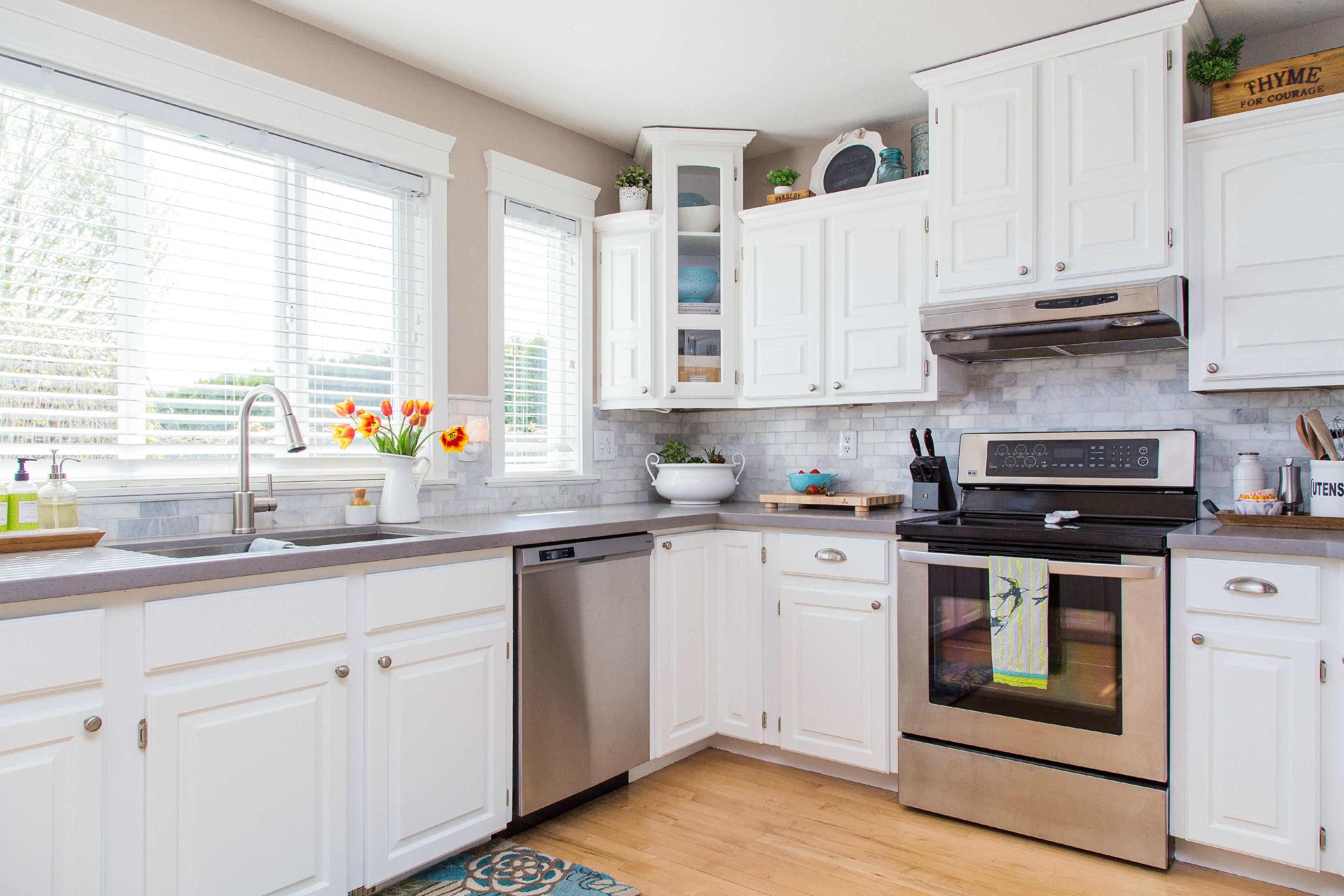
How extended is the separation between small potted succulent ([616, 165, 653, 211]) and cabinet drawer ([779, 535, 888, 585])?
5.18 ft

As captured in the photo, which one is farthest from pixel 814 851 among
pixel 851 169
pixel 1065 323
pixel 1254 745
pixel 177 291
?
pixel 851 169

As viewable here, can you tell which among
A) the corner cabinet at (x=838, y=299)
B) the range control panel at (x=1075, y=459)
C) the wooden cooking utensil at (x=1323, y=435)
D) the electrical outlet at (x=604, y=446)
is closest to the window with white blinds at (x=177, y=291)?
the electrical outlet at (x=604, y=446)

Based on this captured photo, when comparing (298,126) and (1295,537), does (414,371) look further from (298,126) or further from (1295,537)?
(1295,537)

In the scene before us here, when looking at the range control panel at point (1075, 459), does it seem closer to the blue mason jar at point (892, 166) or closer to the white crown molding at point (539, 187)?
the blue mason jar at point (892, 166)

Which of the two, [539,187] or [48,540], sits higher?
[539,187]

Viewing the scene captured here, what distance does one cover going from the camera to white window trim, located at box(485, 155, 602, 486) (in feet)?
10.5

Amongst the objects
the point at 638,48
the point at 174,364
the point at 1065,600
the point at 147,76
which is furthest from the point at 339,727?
the point at 638,48

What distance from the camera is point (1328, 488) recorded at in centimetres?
235

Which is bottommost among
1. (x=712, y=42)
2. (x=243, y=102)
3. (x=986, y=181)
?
(x=986, y=181)

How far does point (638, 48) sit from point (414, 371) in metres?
1.36

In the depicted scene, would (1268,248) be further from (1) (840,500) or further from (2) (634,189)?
(2) (634,189)

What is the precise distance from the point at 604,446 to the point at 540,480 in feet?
1.38

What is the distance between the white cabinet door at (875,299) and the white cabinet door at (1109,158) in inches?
20.0

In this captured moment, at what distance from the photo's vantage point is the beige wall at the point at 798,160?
3.45 m
